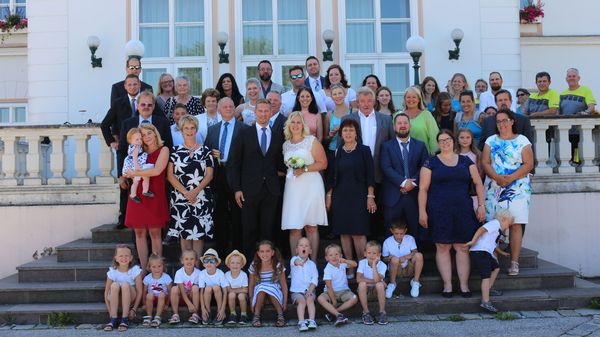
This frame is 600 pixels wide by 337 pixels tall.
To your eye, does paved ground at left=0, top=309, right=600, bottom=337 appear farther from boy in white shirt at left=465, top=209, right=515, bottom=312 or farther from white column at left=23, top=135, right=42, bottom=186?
white column at left=23, top=135, right=42, bottom=186

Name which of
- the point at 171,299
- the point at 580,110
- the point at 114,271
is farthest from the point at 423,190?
the point at 580,110

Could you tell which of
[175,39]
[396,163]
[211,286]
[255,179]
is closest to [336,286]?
[211,286]

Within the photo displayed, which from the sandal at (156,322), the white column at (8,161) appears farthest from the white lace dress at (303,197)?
the white column at (8,161)

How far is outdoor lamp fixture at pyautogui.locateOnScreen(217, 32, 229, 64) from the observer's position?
36.7 feet

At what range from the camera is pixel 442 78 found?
37.3 ft

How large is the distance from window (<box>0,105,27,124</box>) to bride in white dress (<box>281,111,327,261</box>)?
28.7 feet

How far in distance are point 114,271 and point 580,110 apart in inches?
268

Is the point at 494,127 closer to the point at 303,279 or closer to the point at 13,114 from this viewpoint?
the point at 303,279

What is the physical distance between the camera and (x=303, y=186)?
6.49m

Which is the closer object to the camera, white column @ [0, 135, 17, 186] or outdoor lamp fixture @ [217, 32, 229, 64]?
white column @ [0, 135, 17, 186]

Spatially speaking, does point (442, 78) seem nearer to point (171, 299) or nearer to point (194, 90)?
point (194, 90)

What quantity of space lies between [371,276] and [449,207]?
107cm

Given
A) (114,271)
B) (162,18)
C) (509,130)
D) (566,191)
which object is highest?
(162,18)

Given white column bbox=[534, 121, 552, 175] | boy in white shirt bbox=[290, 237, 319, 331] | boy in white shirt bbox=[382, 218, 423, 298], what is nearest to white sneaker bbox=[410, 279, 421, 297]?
boy in white shirt bbox=[382, 218, 423, 298]
